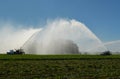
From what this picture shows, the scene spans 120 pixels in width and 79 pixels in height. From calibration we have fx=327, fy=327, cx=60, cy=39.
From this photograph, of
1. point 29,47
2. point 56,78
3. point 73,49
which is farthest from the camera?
point 73,49

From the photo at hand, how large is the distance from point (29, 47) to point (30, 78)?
145045 mm

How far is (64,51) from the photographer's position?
186 meters

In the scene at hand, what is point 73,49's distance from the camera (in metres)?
188

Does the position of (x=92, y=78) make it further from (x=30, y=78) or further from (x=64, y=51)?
(x=64, y=51)

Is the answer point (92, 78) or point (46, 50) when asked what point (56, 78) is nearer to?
point (92, 78)

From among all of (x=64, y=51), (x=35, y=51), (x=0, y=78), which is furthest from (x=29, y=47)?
(x=0, y=78)

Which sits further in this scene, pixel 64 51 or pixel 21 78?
pixel 64 51

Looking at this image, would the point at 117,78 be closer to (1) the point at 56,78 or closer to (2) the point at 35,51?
(1) the point at 56,78

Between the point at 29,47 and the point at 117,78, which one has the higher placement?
the point at 29,47

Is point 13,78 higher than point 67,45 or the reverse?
the reverse

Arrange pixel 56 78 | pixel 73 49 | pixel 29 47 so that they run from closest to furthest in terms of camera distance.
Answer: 1. pixel 56 78
2. pixel 29 47
3. pixel 73 49

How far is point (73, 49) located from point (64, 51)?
19.3ft

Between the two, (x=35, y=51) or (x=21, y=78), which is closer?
(x=21, y=78)

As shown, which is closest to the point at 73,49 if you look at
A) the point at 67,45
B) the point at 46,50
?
the point at 67,45
